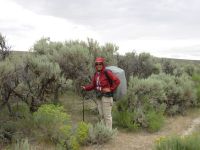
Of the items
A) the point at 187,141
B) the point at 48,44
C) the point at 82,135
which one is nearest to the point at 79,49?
the point at 48,44

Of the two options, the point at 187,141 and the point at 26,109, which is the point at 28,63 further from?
the point at 187,141

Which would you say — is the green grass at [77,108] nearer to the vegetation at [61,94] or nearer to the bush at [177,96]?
the vegetation at [61,94]

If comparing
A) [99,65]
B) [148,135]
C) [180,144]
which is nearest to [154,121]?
[148,135]

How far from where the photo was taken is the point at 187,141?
593 centimetres

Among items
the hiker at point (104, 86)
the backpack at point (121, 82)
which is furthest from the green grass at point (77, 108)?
the hiker at point (104, 86)

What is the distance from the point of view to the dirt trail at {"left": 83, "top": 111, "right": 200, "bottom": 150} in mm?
8000

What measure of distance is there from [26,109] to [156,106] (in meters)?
4.67

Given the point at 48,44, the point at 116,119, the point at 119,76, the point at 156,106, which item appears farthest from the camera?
the point at 48,44

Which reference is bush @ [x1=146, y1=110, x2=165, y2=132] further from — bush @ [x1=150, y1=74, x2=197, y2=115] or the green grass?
bush @ [x1=150, y1=74, x2=197, y2=115]

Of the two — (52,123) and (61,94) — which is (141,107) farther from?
(52,123)

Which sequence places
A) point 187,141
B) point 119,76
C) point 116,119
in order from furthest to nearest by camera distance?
point 116,119, point 119,76, point 187,141

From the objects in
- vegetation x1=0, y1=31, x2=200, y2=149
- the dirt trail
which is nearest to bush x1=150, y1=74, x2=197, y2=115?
vegetation x1=0, y1=31, x2=200, y2=149

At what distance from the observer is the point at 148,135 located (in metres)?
9.55

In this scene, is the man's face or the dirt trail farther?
the man's face
